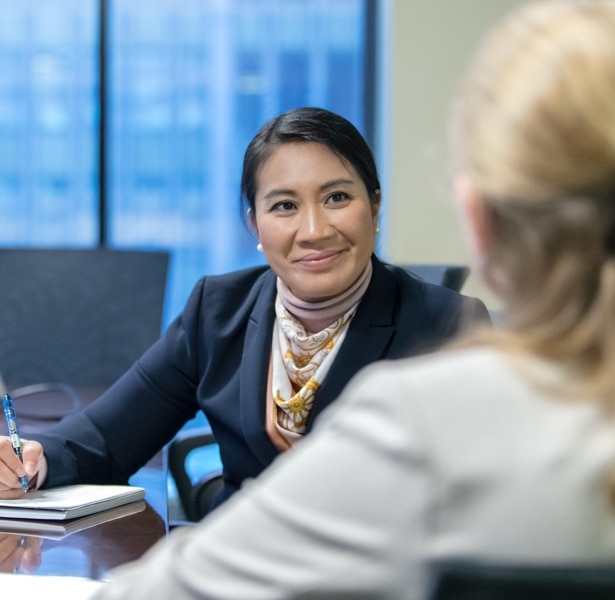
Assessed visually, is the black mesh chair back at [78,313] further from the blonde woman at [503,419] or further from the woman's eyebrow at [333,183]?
→ the blonde woman at [503,419]

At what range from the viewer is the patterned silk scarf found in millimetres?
1889

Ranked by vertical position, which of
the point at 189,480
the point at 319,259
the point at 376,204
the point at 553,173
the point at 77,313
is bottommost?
the point at 189,480

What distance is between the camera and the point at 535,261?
721 mm

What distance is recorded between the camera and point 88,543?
4.61ft

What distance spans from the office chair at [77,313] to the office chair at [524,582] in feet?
8.92

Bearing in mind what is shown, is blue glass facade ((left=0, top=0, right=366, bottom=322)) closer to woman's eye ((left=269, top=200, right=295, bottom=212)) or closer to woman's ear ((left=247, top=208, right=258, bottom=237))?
woman's ear ((left=247, top=208, right=258, bottom=237))

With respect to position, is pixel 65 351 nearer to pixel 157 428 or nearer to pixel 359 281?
pixel 157 428

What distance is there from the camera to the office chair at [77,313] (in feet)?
10.6

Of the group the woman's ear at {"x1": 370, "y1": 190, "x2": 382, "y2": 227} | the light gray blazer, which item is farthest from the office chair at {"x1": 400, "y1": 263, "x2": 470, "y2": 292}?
the light gray blazer

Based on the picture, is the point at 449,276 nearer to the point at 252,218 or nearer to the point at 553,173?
the point at 252,218

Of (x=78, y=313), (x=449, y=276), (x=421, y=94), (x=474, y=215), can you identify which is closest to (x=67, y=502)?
(x=474, y=215)

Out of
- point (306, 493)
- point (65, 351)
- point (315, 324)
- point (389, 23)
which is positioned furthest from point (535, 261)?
point (389, 23)

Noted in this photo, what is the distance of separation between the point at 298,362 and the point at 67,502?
0.58 m

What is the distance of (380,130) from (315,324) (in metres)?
3.36
